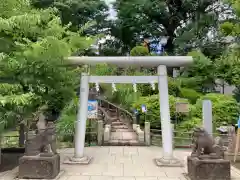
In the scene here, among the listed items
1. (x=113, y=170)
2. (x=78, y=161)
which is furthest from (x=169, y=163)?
(x=78, y=161)

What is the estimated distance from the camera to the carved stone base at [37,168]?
848 centimetres

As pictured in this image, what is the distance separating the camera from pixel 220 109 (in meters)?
16.2

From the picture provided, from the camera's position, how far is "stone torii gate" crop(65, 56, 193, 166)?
34.1 ft

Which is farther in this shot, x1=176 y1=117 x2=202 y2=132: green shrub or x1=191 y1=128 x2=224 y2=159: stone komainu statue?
x1=176 y1=117 x2=202 y2=132: green shrub

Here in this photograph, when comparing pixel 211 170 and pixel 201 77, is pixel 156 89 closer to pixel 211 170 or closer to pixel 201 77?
pixel 201 77

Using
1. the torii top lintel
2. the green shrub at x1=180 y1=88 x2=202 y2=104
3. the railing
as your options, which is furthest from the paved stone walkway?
the green shrub at x1=180 y1=88 x2=202 y2=104

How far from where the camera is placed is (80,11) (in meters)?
27.3

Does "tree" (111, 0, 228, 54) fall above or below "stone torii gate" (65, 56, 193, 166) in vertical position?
above

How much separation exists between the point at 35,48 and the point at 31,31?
0.99 m

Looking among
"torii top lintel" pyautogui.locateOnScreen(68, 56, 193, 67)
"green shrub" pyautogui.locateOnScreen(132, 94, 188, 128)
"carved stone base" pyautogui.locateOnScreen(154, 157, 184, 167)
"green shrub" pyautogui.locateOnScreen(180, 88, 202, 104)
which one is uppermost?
"torii top lintel" pyautogui.locateOnScreen(68, 56, 193, 67)

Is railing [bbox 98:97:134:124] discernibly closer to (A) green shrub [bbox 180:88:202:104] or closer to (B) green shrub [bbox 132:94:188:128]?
(B) green shrub [bbox 132:94:188:128]

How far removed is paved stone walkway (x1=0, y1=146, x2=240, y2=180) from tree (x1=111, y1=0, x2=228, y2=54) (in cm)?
1471

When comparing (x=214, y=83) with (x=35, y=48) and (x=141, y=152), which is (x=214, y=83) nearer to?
(x=141, y=152)

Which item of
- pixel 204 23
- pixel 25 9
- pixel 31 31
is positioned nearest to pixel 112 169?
pixel 31 31
